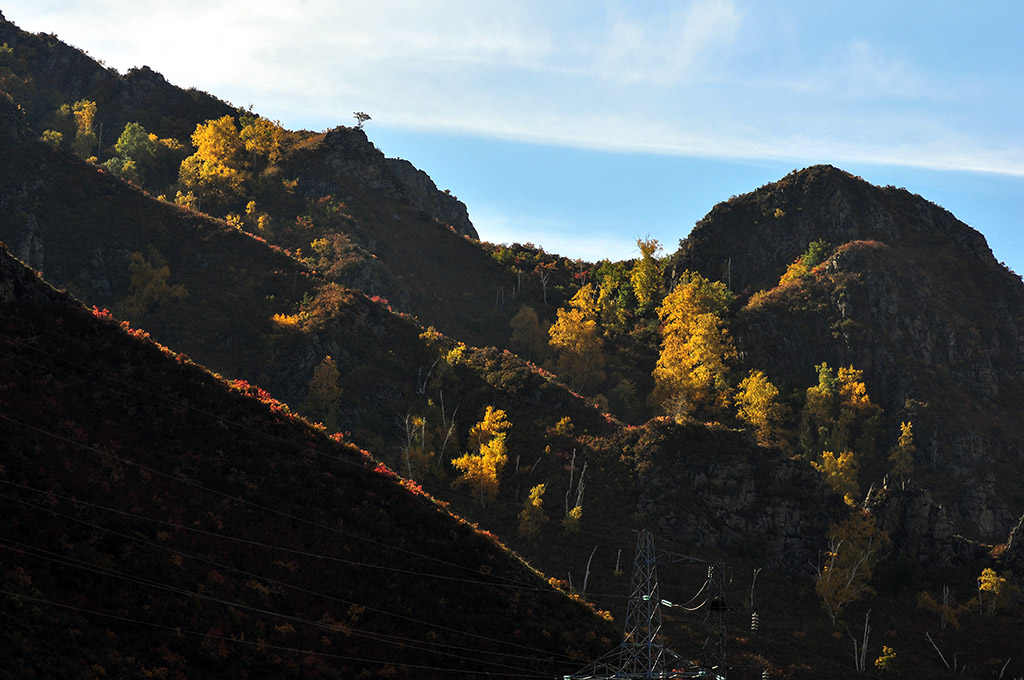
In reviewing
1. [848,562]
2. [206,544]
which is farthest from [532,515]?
[206,544]

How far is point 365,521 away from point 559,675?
15730mm

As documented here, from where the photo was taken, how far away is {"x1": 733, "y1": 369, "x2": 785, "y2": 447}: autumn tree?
9719cm

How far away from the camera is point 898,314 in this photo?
12144cm

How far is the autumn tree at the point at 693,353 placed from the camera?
103625 millimetres

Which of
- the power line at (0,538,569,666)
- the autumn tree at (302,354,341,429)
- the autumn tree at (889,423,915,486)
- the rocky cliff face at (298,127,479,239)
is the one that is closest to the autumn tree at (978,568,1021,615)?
the autumn tree at (889,423,915,486)

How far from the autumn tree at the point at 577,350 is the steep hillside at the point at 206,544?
57317 mm

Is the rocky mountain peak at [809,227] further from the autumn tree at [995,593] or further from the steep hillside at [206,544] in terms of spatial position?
the steep hillside at [206,544]

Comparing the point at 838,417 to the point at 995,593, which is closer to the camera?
the point at 995,593

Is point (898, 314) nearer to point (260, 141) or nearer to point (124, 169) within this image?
point (260, 141)

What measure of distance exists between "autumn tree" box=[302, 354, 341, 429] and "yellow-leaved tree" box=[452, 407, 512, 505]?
14653 millimetres

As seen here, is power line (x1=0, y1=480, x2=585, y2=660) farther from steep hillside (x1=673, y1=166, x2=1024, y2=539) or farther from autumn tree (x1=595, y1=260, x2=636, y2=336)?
autumn tree (x1=595, y1=260, x2=636, y2=336)

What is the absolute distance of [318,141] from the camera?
535 ft

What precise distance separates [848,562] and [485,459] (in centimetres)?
3499

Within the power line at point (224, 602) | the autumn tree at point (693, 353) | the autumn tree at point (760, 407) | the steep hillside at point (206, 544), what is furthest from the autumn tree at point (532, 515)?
the autumn tree at point (760, 407)
